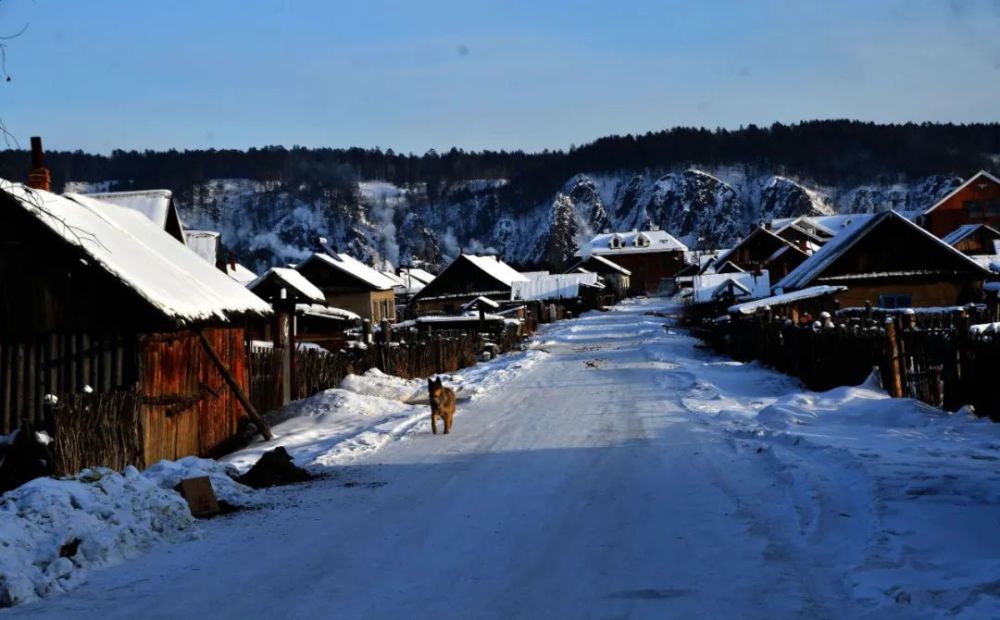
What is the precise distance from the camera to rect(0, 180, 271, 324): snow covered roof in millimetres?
12383

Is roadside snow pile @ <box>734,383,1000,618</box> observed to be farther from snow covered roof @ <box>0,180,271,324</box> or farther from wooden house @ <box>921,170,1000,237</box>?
wooden house @ <box>921,170,1000,237</box>

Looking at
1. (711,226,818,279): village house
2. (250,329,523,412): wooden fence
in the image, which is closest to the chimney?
(250,329,523,412): wooden fence

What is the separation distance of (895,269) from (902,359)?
26283mm

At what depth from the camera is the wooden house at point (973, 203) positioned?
9181cm

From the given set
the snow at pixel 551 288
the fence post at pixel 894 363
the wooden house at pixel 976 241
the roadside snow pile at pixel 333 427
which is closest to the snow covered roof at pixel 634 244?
the snow at pixel 551 288

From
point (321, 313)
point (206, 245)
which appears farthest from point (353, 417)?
Answer: point (206, 245)

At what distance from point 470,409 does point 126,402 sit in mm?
8761

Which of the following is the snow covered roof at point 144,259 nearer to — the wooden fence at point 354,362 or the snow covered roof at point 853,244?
the wooden fence at point 354,362

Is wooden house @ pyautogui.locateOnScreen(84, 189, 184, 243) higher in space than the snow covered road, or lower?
higher

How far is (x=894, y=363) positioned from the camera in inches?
656

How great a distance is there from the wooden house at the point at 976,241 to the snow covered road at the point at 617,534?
197 ft

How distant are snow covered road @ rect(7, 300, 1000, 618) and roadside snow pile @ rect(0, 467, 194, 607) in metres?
0.22

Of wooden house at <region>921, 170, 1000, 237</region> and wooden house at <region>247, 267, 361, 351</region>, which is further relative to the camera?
wooden house at <region>921, 170, 1000, 237</region>

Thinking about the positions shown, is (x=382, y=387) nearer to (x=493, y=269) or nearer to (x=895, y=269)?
(x=895, y=269)
